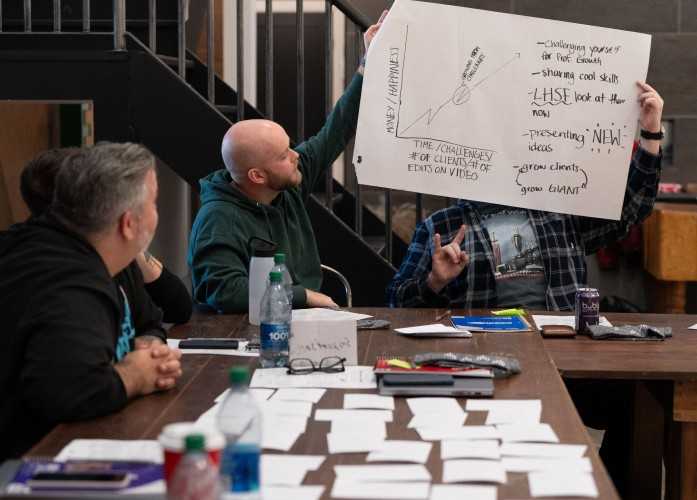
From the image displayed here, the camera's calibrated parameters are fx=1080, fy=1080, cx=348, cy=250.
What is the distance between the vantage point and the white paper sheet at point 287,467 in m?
1.63

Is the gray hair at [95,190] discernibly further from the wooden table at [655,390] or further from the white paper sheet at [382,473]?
the wooden table at [655,390]

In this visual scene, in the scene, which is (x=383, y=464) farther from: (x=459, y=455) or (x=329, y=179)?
(x=329, y=179)

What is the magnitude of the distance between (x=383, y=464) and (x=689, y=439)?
1072 mm

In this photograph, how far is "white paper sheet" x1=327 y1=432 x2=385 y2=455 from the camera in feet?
5.90

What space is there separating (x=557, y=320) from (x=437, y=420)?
122cm

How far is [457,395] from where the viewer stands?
→ 2.16 m

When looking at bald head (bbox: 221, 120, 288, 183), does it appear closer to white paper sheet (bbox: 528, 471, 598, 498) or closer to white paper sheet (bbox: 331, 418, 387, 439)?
white paper sheet (bbox: 331, 418, 387, 439)

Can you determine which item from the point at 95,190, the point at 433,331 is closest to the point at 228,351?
the point at 433,331

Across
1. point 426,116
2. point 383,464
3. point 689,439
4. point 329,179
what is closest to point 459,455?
point 383,464

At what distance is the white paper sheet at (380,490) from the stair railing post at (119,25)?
9.71ft

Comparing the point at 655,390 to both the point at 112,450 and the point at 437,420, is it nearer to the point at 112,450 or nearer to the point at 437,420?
the point at 437,420

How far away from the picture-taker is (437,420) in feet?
6.47

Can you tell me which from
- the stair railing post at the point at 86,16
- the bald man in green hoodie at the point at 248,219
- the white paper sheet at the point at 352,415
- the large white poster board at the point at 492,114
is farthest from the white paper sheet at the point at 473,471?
the stair railing post at the point at 86,16

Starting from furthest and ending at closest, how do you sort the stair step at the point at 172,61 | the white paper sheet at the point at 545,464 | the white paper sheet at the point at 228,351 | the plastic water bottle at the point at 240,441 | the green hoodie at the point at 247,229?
the stair step at the point at 172,61, the green hoodie at the point at 247,229, the white paper sheet at the point at 228,351, the white paper sheet at the point at 545,464, the plastic water bottle at the point at 240,441
